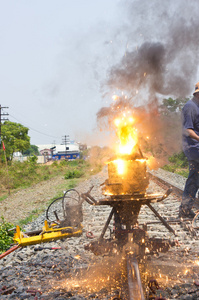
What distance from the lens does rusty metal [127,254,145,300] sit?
2343 mm

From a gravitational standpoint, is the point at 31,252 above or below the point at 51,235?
below

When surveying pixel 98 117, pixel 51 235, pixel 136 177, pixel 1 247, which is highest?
pixel 98 117

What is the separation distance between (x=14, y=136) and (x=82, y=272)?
53416 mm

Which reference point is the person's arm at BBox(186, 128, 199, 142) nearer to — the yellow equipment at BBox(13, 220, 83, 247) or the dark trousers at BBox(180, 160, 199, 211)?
the dark trousers at BBox(180, 160, 199, 211)

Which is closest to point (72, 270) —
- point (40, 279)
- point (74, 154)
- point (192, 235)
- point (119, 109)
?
point (40, 279)

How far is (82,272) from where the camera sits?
327 cm

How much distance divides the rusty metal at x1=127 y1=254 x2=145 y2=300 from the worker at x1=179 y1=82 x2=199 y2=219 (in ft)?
7.95

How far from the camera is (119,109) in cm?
559

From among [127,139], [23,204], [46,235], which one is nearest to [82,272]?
[46,235]

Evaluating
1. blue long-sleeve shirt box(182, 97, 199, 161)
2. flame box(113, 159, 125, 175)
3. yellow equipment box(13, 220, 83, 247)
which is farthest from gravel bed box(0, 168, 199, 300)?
blue long-sleeve shirt box(182, 97, 199, 161)

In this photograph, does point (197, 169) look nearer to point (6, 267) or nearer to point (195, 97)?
point (195, 97)

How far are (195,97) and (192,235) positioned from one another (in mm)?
2697

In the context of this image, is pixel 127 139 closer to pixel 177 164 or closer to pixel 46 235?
pixel 46 235

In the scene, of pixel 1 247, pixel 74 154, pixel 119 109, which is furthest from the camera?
pixel 74 154
